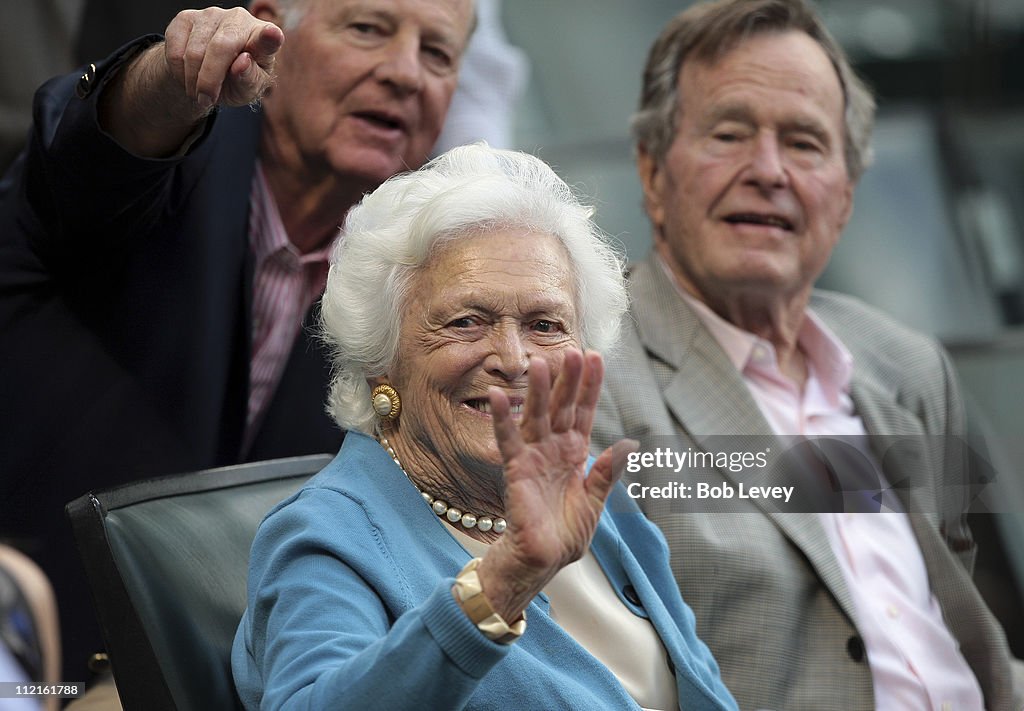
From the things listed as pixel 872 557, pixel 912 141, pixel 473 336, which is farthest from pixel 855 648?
pixel 912 141

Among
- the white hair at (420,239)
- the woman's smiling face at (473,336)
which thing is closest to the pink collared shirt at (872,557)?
the white hair at (420,239)

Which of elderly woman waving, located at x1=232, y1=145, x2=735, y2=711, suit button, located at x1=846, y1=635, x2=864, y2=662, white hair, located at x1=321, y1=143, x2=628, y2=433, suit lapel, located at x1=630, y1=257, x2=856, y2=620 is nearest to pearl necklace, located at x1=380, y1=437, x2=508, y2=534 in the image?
elderly woman waving, located at x1=232, y1=145, x2=735, y2=711

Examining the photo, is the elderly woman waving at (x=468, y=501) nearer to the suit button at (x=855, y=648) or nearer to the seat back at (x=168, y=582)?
the seat back at (x=168, y=582)

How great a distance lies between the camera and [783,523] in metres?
2.00

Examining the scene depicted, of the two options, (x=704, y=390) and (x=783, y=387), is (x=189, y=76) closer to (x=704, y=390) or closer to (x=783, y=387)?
(x=704, y=390)

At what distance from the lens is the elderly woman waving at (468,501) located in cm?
112

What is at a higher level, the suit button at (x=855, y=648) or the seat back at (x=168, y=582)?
the seat back at (x=168, y=582)

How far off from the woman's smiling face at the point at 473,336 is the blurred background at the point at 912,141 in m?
1.46

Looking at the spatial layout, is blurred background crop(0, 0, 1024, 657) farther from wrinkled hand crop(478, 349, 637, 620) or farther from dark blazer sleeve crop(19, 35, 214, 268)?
wrinkled hand crop(478, 349, 637, 620)

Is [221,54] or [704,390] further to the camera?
[704,390]

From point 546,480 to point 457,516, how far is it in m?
0.35

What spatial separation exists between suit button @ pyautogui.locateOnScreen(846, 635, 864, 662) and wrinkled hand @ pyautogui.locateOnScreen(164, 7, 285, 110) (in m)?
1.27

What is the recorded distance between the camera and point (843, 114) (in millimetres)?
2375

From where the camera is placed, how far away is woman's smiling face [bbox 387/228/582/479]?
1.47 m
